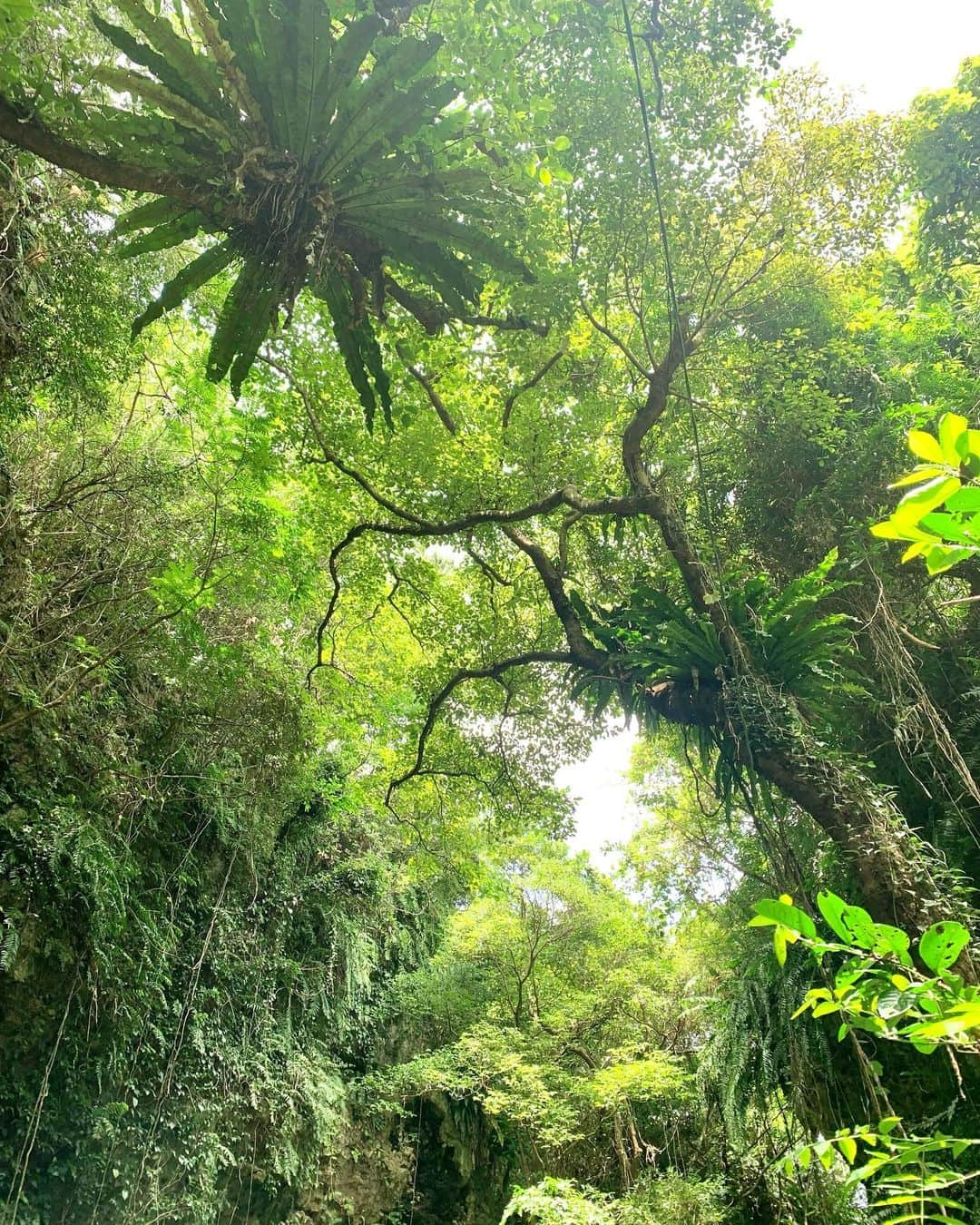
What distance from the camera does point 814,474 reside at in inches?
170

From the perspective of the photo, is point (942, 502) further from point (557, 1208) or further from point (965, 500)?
point (557, 1208)

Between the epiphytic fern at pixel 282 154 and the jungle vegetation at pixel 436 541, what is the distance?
1 cm

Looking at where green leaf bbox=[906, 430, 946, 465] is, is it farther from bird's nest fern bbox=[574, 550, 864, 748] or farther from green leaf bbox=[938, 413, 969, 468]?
bird's nest fern bbox=[574, 550, 864, 748]

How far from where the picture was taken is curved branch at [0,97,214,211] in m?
1.96

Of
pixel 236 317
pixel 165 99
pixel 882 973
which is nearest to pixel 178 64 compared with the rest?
pixel 165 99

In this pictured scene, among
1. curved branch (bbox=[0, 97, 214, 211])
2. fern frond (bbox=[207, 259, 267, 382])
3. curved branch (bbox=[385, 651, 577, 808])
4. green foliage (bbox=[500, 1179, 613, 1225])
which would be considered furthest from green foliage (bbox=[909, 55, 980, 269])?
green foliage (bbox=[500, 1179, 613, 1225])

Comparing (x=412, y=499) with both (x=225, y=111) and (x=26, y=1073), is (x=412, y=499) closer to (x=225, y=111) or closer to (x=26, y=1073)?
(x=225, y=111)

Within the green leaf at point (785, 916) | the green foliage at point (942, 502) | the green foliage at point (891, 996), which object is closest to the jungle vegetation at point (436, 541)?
the green foliage at point (891, 996)

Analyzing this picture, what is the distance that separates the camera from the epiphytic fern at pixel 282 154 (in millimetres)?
1801

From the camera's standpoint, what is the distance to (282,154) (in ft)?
6.43

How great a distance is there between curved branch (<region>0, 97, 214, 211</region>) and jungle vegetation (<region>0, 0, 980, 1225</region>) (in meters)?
0.01

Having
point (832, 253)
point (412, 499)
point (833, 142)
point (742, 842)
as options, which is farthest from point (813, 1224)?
point (833, 142)

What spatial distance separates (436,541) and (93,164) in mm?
3429

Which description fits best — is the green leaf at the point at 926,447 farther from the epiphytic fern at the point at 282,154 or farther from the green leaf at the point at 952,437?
the epiphytic fern at the point at 282,154
